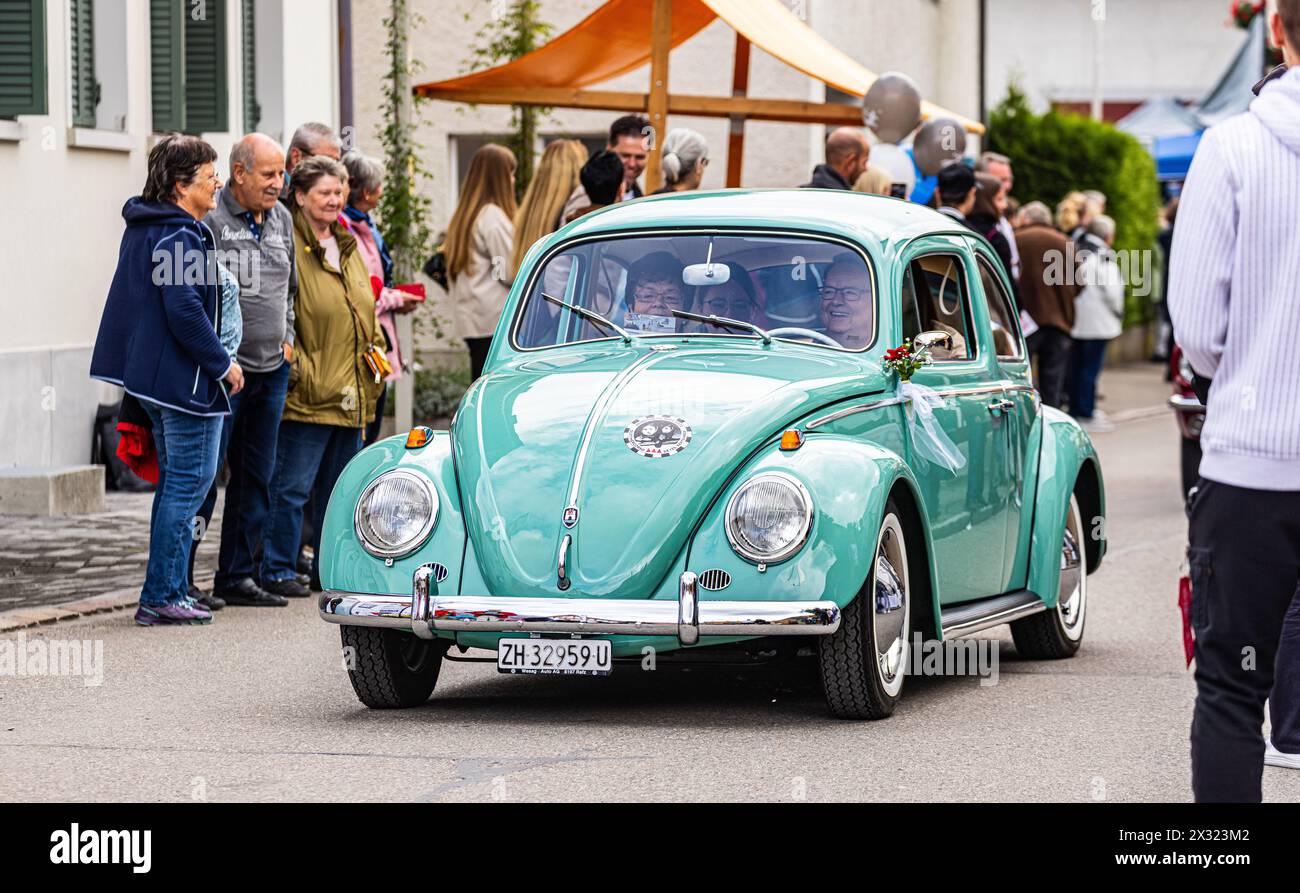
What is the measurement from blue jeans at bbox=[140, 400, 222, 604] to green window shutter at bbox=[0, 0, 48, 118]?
5.83 metres

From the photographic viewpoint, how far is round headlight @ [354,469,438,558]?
23.7 feet

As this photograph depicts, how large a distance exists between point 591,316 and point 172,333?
6.92ft

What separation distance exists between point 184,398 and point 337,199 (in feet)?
4.71

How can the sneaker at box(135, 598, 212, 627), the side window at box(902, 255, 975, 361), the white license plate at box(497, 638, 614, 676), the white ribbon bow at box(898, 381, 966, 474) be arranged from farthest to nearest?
the sneaker at box(135, 598, 212, 627) → the side window at box(902, 255, 975, 361) → the white ribbon bow at box(898, 381, 966, 474) → the white license plate at box(497, 638, 614, 676)

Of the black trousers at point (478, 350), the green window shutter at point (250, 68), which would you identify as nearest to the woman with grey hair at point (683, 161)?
the black trousers at point (478, 350)

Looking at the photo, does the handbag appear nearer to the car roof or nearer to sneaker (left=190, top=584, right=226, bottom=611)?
sneaker (left=190, top=584, right=226, bottom=611)

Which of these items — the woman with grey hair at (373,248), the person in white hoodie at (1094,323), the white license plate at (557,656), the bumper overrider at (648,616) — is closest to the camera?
the bumper overrider at (648,616)

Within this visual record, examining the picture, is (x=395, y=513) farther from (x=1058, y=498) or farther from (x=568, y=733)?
(x=1058, y=498)

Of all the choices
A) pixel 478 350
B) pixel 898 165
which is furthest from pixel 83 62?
pixel 898 165

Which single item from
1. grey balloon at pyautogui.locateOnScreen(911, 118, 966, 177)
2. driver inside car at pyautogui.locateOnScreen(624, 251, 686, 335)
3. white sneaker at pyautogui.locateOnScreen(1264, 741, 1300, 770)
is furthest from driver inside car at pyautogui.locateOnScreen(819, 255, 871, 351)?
grey balloon at pyautogui.locateOnScreen(911, 118, 966, 177)

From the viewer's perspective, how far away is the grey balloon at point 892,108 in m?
14.7

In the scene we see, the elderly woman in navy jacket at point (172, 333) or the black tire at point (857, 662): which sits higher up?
the elderly woman in navy jacket at point (172, 333)

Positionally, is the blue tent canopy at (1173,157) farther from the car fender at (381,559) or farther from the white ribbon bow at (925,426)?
the car fender at (381,559)
